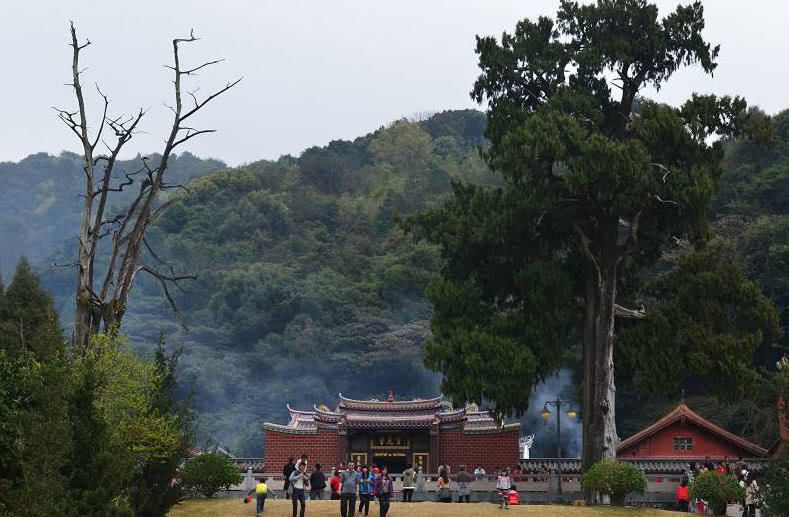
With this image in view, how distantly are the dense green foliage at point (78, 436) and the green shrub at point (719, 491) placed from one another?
1092 cm

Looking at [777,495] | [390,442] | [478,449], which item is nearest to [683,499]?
[777,495]

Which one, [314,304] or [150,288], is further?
[150,288]

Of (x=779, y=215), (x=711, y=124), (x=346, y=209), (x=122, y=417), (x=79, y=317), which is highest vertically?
(x=346, y=209)

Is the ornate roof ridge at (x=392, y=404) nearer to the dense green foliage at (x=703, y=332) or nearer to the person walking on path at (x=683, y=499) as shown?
the dense green foliage at (x=703, y=332)

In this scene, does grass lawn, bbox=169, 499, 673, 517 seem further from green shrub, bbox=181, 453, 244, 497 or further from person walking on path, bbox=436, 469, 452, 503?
person walking on path, bbox=436, 469, 452, 503

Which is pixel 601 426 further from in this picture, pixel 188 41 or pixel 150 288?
pixel 150 288

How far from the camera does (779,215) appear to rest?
5306 centimetres

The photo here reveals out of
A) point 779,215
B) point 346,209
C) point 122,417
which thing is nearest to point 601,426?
point 122,417

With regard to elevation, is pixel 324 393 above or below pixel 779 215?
below

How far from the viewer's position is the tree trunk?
29.9 metres

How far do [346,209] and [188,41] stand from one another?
63204 mm

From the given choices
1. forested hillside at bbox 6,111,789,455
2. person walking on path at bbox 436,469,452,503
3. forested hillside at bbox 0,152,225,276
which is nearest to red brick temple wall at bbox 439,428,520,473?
forested hillside at bbox 6,111,789,455

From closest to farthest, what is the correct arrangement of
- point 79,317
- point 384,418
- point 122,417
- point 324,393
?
point 122,417
point 79,317
point 384,418
point 324,393

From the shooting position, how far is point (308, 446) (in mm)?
43438
